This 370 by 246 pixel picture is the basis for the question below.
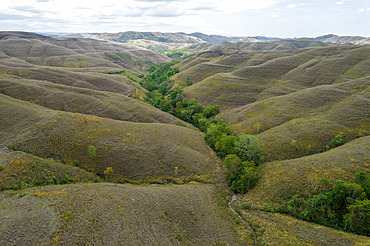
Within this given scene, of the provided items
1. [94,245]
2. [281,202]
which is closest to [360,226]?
[281,202]

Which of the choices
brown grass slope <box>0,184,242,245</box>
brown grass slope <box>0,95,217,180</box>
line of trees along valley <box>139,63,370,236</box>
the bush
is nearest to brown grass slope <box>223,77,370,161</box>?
line of trees along valley <box>139,63,370,236</box>

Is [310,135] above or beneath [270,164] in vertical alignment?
above

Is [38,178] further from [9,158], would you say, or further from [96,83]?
[96,83]

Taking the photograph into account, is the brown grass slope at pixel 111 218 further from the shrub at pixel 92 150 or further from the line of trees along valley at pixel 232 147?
the shrub at pixel 92 150

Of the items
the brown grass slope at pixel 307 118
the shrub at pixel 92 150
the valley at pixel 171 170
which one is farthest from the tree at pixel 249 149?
the shrub at pixel 92 150

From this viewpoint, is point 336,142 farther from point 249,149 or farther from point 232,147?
point 232,147

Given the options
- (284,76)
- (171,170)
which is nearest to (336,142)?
(171,170)
